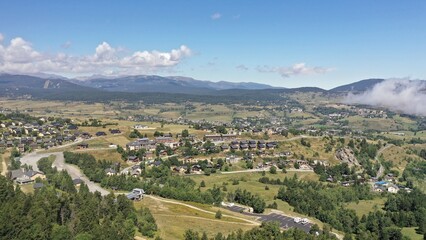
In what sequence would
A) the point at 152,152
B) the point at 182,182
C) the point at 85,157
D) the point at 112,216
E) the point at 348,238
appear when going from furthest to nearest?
the point at 152,152
the point at 85,157
the point at 182,182
the point at 348,238
the point at 112,216

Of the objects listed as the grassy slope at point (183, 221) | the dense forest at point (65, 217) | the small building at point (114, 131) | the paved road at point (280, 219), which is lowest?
the paved road at point (280, 219)

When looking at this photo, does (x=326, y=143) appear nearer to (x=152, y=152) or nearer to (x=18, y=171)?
(x=152, y=152)

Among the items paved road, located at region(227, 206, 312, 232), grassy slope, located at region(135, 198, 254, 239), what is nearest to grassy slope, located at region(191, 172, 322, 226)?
paved road, located at region(227, 206, 312, 232)

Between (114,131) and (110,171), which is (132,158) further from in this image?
(114,131)

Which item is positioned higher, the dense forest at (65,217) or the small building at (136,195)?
the dense forest at (65,217)

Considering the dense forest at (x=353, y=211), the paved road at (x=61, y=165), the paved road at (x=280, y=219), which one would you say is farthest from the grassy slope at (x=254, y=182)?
the paved road at (x=61, y=165)

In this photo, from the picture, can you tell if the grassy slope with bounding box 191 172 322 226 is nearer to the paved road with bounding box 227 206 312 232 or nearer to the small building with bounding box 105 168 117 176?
the paved road with bounding box 227 206 312 232

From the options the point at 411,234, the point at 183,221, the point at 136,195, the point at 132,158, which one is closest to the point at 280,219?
the point at 183,221

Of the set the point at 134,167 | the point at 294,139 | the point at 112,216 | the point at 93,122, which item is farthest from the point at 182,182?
the point at 93,122

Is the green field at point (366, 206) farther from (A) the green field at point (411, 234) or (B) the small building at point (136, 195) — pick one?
(B) the small building at point (136, 195)

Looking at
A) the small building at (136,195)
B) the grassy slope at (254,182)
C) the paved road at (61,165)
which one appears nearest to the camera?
the small building at (136,195)

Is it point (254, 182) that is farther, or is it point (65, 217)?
point (254, 182)
